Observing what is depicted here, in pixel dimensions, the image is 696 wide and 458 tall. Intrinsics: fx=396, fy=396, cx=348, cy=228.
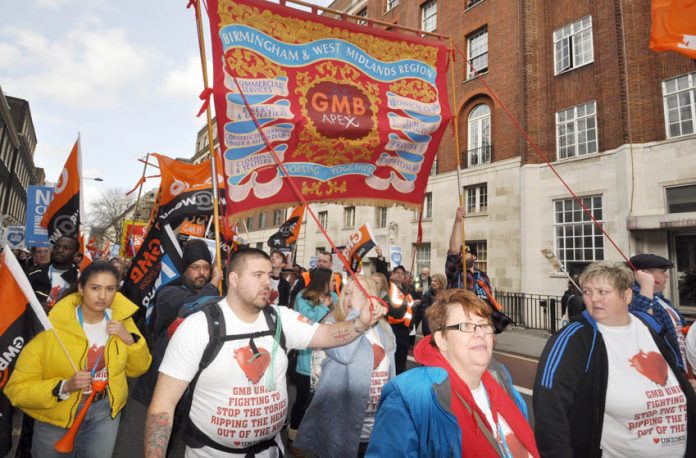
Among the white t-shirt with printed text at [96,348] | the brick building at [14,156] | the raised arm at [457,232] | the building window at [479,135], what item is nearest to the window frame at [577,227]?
the building window at [479,135]

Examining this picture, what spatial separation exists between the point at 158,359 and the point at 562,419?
2.83 metres

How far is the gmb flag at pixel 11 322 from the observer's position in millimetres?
2711

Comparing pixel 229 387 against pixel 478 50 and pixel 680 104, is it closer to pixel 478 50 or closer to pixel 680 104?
pixel 680 104

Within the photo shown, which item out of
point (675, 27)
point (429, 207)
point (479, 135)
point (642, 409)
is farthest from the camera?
point (429, 207)

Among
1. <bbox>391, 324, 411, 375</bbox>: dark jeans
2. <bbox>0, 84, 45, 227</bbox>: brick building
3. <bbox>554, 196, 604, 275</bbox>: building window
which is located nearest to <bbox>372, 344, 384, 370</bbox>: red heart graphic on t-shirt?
<bbox>391, 324, 411, 375</bbox>: dark jeans

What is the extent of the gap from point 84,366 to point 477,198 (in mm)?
18113

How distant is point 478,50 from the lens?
19891 millimetres

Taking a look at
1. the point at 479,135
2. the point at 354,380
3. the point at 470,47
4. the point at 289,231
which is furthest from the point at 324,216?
the point at 354,380

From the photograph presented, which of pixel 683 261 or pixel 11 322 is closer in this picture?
pixel 11 322

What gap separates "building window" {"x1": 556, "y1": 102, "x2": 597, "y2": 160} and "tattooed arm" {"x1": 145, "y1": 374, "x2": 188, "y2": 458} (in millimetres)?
17064

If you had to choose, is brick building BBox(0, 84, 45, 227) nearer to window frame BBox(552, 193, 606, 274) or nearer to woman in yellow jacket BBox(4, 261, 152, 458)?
woman in yellow jacket BBox(4, 261, 152, 458)

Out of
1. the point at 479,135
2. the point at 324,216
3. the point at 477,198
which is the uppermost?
the point at 479,135

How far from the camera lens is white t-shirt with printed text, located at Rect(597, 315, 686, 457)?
2.45 m

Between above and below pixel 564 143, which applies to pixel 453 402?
below
